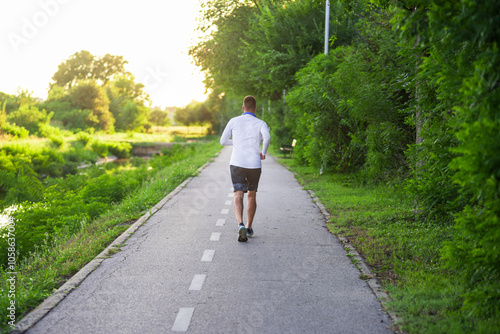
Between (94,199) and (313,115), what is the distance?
6.99 meters

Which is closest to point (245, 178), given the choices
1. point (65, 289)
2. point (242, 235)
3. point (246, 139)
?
point (246, 139)

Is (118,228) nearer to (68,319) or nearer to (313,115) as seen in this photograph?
(68,319)

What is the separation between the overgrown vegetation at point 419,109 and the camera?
3.56 metres

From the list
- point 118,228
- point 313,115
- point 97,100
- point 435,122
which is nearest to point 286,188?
point 313,115

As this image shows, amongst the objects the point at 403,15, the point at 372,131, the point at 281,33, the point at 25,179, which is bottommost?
the point at 25,179

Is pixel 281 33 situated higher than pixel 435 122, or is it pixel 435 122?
pixel 281 33

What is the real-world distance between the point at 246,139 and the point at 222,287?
114 inches

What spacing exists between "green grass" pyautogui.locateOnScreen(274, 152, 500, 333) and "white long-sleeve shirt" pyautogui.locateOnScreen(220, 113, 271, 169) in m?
1.95

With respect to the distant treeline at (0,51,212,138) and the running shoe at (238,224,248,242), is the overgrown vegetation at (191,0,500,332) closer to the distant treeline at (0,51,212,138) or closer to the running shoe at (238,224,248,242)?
the running shoe at (238,224,248,242)

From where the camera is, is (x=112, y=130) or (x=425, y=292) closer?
(x=425, y=292)

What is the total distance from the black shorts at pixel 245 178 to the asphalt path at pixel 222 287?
0.85 meters

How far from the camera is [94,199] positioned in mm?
13305

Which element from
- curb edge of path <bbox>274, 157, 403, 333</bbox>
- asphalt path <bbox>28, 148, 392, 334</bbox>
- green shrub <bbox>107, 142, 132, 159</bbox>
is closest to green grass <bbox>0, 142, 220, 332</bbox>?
asphalt path <bbox>28, 148, 392, 334</bbox>

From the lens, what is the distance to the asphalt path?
4215 mm
